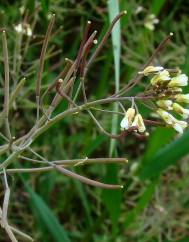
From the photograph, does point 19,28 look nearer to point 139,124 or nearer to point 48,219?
point 48,219

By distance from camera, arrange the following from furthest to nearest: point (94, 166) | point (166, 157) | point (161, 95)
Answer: point (94, 166), point (166, 157), point (161, 95)

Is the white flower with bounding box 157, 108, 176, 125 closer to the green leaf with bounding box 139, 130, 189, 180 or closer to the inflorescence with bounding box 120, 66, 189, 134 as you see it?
the inflorescence with bounding box 120, 66, 189, 134

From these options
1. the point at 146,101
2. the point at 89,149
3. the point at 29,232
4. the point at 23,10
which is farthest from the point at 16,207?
the point at 146,101

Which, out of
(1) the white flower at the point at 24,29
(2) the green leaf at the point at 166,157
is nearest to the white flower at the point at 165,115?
(2) the green leaf at the point at 166,157

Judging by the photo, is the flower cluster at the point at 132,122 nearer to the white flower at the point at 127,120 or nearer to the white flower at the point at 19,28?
the white flower at the point at 127,120

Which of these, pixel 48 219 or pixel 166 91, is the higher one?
pixel 166 91

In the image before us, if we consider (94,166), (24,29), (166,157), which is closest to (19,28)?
(24,29)

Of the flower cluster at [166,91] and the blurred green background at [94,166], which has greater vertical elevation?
the flower cluster at [166,91]
